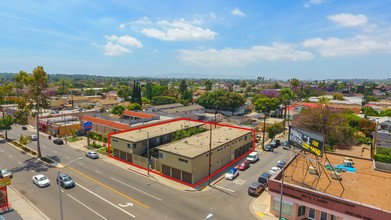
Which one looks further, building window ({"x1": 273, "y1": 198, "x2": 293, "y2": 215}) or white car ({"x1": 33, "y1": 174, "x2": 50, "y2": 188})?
white car ({"x1": 33, "y1": 174, "x2": 50, "y2": 188})

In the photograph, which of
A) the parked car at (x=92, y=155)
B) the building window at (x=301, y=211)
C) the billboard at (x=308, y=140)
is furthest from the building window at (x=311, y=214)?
the parked car at (x=92, y=155)

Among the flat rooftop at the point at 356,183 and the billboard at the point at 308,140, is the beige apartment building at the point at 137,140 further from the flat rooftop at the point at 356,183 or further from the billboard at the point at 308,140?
the flat rooftop at the point at 356,183

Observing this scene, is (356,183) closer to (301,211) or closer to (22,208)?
(301,211)

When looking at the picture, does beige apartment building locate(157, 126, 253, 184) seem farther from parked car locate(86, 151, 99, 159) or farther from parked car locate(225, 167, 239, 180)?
parked car locate(86, 151, 99, 159)

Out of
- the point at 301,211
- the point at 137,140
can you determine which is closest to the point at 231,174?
the point at 301,211

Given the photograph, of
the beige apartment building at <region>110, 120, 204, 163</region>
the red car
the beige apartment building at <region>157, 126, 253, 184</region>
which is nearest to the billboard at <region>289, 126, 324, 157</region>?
the beige apartment building at <region>157, 126, 253, 184</region>

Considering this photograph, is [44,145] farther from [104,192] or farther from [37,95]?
[104,192]

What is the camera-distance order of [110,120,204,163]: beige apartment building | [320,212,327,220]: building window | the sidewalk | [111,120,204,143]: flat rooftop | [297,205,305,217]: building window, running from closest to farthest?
[320,212,327,220]: building window → the sidewalk → [297,205,305,217]: building window → [110,120,204,163]: beige apartment building → [111,120,204,143]: flat rooftop
